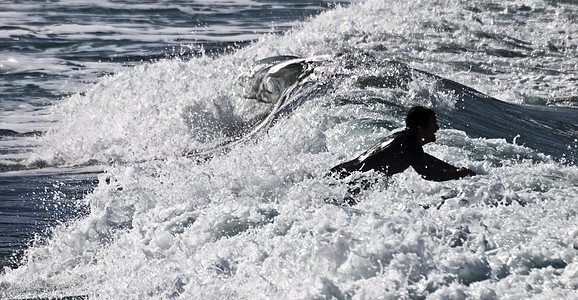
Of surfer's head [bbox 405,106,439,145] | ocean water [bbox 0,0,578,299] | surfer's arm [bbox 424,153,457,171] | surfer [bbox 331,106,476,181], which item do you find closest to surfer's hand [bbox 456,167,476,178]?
surfer [bbox 331,106,476,181]

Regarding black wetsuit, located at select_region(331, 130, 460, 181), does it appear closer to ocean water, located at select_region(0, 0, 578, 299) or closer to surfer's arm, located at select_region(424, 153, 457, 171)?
surfer's arm, located at select_region(424, 153, 457, 171)

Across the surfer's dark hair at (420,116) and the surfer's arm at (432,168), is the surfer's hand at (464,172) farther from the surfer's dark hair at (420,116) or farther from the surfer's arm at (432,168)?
the surfer's dark hair at (420,116)

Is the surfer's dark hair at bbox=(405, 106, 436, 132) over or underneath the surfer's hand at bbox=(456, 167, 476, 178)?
over

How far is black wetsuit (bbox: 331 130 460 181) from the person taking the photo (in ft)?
24.1

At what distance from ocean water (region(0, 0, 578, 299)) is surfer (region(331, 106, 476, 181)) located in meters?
0.17

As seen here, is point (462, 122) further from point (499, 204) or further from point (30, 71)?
point (30, 71)

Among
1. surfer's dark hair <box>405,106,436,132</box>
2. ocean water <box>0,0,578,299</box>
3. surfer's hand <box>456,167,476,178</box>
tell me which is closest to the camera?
ocean water <box>0,0,578,299</box>

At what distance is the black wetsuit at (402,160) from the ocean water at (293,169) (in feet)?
0.48

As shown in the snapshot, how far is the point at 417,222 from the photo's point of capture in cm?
640

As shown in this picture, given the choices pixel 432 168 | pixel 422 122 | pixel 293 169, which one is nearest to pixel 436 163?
pixel 432 168

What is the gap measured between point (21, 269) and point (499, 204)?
149 inches

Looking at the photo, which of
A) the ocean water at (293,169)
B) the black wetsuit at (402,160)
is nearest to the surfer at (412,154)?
the black wetsuit at (402,160)

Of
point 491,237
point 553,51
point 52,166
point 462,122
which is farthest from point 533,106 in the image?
point 491,237

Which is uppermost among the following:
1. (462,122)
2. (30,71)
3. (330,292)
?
(330,292)
